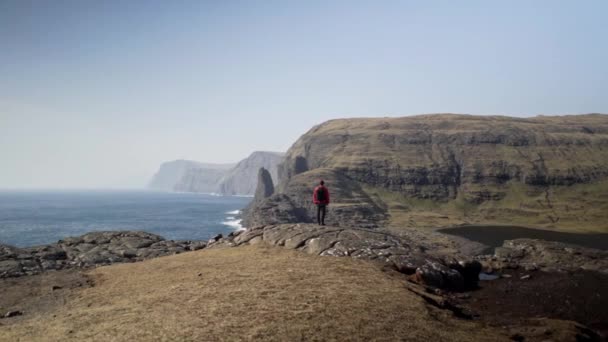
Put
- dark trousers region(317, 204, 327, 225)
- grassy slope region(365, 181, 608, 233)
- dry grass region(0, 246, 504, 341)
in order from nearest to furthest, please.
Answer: dry grass region(0, 246, 504, 341), dark trousers region(317, 204, 327, 225), grassy slope region(365, 181, 608, 233)

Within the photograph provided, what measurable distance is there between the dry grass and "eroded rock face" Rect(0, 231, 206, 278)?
1154 cm

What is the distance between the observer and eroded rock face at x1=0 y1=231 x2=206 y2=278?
3328cm

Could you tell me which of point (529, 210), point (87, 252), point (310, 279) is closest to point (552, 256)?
point (310, 279)

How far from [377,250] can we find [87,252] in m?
28.7

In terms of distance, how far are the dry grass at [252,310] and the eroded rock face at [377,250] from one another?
3.43 meters

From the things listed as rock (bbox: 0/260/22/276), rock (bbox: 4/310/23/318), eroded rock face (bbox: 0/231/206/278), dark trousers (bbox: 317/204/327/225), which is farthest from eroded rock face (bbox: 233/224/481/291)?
rock (bbox: 4/310/23/318)

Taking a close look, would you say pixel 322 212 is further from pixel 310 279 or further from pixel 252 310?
pixel 252 310

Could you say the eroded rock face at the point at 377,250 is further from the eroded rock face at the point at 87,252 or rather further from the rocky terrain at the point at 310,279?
the eroded rock face at the point at 87,252

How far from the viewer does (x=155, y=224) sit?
180 m

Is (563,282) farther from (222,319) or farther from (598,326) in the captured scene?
(222,319)

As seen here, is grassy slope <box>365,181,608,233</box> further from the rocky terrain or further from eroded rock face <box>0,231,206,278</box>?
the rocky terrain

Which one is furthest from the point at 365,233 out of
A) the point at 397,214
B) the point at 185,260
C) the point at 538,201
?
the point at 538,201

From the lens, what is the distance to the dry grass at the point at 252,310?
14742 millimetres

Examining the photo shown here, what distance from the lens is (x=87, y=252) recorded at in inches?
1518
